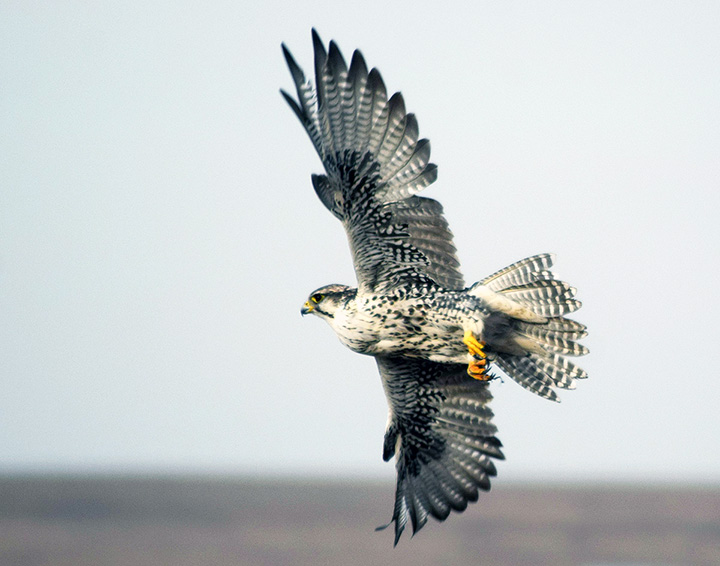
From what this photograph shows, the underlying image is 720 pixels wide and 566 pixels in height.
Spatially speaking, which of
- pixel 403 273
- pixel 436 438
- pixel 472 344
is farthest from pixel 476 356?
pixel 436 438

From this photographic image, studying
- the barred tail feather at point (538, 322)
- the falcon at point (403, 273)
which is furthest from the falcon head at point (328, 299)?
the barred tail feather at point (538, 322)

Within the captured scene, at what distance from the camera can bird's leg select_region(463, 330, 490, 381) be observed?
7164 mm

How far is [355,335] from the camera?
7.26 m

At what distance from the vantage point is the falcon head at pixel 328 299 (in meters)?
7.51

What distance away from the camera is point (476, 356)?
728 cm

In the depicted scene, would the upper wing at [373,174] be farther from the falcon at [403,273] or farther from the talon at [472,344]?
the talon at [472,344]

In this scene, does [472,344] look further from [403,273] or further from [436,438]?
[436,438]

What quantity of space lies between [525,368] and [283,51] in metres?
2.96

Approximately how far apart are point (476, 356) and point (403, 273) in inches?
31.2

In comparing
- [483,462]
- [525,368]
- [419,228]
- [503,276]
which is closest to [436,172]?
[419,228]

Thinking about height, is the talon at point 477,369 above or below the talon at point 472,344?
below

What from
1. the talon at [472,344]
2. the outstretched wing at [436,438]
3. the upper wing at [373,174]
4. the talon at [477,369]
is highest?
the upper wing at [373,174]

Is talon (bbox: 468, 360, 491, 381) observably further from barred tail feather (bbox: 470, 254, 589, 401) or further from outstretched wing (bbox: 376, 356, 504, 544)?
outstretched wing (bbox: 376, 356, 504, 544)

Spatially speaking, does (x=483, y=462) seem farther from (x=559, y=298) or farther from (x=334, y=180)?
(x=334, y=180)
